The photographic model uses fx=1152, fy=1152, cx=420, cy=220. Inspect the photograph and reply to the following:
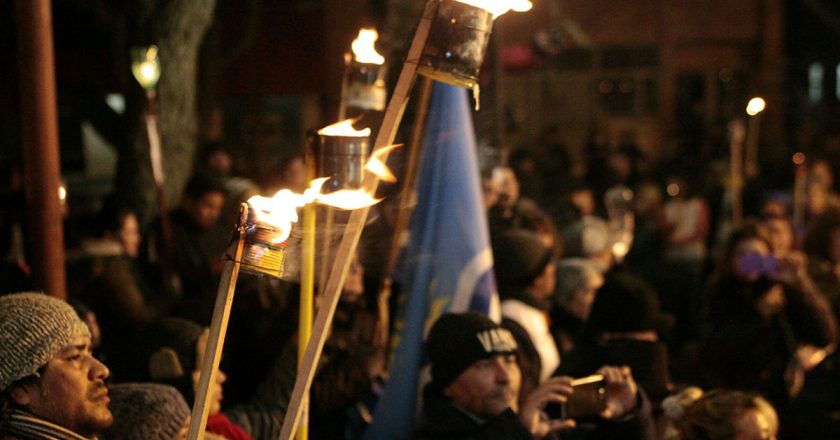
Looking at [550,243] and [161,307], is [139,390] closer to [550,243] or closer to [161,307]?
[161,307]

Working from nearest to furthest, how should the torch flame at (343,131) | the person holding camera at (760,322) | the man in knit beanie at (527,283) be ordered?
the torch flame at (343,131), the man in knit beanie at (527,283), the person holding camera at (760,322)

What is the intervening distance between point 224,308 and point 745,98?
2127 centimetres

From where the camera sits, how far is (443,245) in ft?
16.9

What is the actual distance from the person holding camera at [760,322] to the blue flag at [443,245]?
1406 millimetres

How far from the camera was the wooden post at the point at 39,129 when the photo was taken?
395cm

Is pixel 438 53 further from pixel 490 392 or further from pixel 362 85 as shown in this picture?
pixel 362 85

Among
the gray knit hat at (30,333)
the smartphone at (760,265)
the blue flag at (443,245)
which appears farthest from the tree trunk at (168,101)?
the gray knit hat at (30,333)

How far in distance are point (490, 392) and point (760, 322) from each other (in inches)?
99.6

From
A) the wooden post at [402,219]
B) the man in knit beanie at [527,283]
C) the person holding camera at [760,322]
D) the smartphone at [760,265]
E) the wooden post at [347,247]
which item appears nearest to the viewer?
the wooden post at [347,247]

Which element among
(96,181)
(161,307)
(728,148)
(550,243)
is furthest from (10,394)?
(728,148)

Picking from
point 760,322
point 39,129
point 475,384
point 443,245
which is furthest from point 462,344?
point 760,322

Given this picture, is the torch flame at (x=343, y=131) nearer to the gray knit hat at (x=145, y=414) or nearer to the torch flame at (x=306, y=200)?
the torch flame at (x=306, y=200)

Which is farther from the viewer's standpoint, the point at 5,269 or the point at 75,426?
the point at 5,269

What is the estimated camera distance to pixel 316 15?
22.9 m
